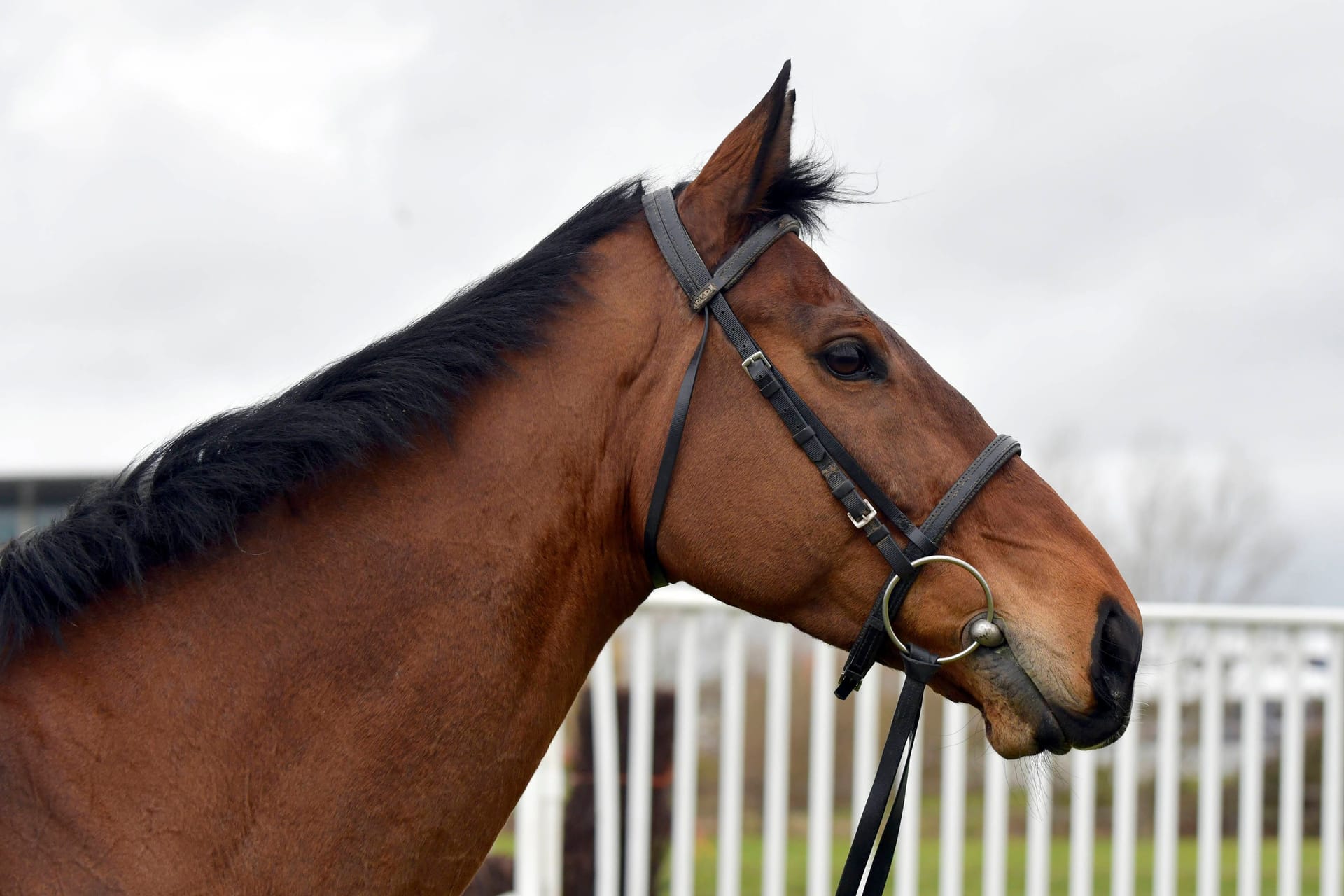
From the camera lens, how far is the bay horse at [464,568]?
180 cm

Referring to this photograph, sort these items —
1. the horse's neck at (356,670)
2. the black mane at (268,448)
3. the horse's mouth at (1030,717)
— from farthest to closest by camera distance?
1. the horse's mouth at (1030,717)
2. the black mane at (268,448)
3. the horse's neck at (356,670)

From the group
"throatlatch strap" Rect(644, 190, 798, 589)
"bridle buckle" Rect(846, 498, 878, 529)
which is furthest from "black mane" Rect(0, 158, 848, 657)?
"bridle buckle" Rect(846, 498, 878, 529)

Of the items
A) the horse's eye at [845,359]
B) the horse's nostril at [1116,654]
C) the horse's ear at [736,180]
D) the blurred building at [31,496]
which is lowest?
the horse's nostril at [1116,654]

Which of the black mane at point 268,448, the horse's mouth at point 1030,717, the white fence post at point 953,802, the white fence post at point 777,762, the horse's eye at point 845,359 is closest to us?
the black mane at point 268,448

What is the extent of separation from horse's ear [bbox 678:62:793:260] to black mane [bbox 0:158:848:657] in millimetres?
261

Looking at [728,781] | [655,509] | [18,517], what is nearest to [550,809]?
[728,781]

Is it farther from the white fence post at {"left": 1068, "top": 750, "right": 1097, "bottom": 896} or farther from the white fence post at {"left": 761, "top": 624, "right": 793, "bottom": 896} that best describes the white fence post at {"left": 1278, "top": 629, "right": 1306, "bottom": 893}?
the white fence post at {"left": 761, "top": 624, "right": 793, "bottom": 896}

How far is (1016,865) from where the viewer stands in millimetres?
12352

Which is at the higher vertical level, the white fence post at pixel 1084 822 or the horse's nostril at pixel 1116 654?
the horse's nostril at pixel 1116 654

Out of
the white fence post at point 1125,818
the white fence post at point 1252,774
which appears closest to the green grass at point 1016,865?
the white fence post at point 1252,774

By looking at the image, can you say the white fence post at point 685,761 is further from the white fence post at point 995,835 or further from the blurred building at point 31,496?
the blurred building at point 31,496

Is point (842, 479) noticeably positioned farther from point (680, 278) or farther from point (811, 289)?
point (680, 278)

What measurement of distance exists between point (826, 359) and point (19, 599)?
4.92 ft

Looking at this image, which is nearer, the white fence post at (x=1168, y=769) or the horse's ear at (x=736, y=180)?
the horse's ear at (x=736, y=180)
